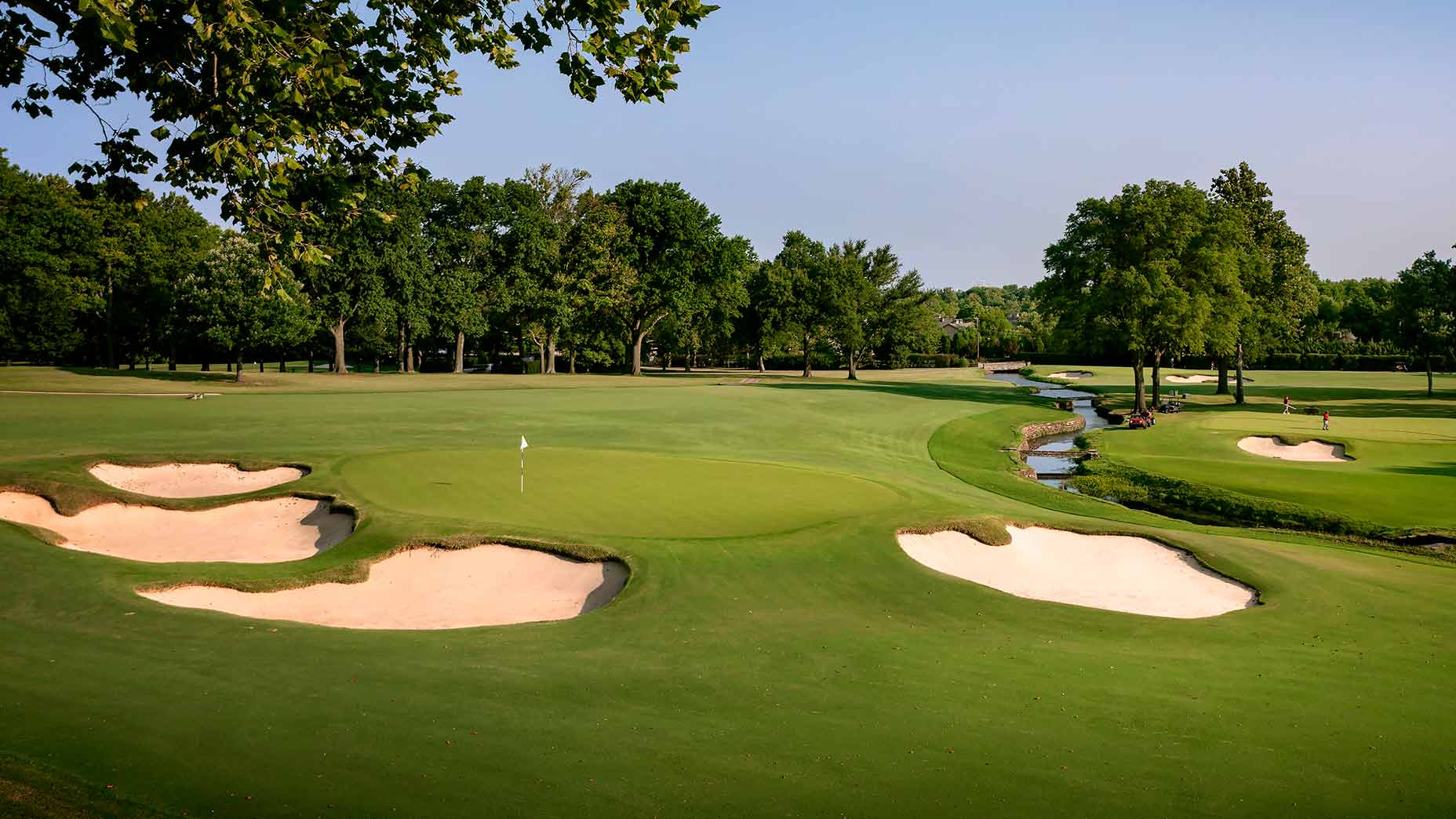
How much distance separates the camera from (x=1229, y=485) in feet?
96.0

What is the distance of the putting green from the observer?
18.7 metres

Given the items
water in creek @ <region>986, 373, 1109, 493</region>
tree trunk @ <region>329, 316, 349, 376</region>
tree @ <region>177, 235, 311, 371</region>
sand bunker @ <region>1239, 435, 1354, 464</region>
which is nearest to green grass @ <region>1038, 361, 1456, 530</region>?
sand bunker @ <region>1239, 435, 1354, 464</region>

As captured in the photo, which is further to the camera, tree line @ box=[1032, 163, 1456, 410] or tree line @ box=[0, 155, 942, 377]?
tree line @ box=[0, 155, 942, 377]

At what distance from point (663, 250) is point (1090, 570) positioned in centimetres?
7194

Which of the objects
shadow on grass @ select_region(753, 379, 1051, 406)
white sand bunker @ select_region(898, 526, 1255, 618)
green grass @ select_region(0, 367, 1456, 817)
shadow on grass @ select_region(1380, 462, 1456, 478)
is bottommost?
white sand bunker @ select_region(898, 526, 1255, 618)

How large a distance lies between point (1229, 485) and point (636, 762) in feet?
92.8

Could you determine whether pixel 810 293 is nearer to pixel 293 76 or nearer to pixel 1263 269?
pixel 1263 269

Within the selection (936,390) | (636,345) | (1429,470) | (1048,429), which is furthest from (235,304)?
(1429,470)

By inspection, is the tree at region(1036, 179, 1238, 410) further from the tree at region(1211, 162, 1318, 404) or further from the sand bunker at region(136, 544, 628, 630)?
the sand bunker at region(136, 544, 628, 630)

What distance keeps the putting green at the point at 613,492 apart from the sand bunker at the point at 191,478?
2015 millimetres

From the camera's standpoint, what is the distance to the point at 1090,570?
18266 mm

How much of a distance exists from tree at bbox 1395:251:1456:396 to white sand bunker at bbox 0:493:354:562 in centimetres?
7226

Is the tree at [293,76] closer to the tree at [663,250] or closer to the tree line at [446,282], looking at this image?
the tree line at [446,282]

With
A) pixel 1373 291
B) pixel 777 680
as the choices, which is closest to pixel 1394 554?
pixel 777 680
